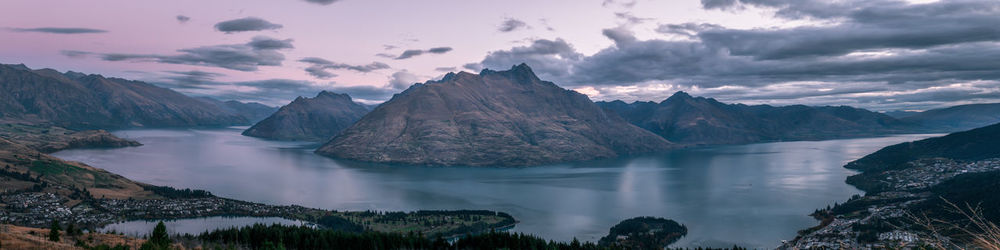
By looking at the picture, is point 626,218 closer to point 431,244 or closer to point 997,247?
point 431,244

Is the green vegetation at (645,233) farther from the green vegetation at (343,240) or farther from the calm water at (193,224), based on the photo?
the calm water at (193,224)

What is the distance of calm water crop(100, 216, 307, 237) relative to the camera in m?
152

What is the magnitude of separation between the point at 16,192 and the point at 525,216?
589 ft

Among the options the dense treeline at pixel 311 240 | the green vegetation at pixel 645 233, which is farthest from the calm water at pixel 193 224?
the green vegetation at pixel 645 233

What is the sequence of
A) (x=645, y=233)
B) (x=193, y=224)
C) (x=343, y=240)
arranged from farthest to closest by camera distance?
(x=193, y=224), (x=645, y=233), (x=343, y=240)

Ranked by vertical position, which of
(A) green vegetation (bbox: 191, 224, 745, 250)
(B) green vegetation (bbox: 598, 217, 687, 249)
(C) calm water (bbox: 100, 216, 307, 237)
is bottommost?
(B) green vegetation (bbox: 598, 217, 687, 249)

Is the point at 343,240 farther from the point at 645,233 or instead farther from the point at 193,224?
the point at 645,233

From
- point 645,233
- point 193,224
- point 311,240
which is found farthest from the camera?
point 193,224

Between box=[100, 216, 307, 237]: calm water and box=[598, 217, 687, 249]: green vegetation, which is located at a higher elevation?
box=[100, 216, 307, 237]: calm water

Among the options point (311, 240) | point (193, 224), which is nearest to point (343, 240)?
point (311, 240)

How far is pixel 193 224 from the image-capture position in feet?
548

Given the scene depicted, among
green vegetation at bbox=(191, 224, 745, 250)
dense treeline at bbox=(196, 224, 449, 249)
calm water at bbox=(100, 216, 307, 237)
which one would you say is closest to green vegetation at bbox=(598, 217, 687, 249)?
green vegetation at bbox=(191, 224, 745, 250)

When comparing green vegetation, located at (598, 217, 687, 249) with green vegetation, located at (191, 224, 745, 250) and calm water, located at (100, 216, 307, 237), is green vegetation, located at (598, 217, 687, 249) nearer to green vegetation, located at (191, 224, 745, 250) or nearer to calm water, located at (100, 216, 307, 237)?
green vegetation, located at (191, 224, 745, 250)

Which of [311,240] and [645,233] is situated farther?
[645,233]
